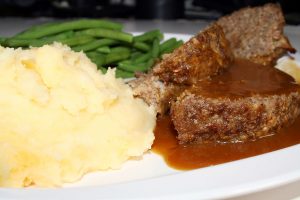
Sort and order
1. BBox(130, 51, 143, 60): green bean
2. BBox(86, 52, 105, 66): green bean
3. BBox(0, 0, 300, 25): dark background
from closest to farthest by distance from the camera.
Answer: BBox(86, 52, 105, 66): green bean → BBox(130, 51, 143, 60): green bean → BBox(0, 0, 300, 25): dark background

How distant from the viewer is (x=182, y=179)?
274 cm

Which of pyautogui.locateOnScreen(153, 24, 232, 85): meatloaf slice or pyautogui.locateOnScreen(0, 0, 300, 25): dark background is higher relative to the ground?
pyautogui.locateOnScreen(153, 24, 232, 85): meatloaf slice

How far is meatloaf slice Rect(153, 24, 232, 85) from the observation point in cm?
396

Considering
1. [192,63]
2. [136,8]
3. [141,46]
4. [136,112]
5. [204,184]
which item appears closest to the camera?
[204,184]

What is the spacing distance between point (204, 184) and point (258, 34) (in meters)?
3.06

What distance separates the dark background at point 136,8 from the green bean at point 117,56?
556 cm

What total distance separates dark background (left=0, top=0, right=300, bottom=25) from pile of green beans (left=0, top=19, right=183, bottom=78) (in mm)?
5400

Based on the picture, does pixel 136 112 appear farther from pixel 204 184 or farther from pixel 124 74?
pixel 124 74

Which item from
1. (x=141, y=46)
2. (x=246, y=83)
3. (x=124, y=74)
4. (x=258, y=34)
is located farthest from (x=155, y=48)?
(x=246, y=83)

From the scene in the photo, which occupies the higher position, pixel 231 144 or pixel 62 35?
pixel 62 35

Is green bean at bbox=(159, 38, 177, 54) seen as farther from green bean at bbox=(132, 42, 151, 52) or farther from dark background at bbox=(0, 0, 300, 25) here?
dark background at bbox=(0, 0, 300, 25)

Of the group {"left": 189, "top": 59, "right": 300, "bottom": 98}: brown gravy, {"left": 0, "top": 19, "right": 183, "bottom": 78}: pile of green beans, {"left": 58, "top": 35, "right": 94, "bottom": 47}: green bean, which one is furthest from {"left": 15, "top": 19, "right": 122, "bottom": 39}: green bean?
{"left": 189, "top": 59, "right": 300, "bottom": 98}: brown gravy

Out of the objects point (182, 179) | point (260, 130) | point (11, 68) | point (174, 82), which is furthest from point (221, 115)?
point (11, 68)

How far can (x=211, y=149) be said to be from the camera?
3432 millimetres
